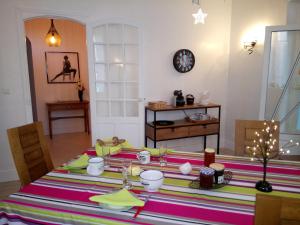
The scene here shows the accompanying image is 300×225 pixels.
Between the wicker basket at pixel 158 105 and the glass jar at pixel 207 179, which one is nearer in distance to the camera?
the glass jar at pixel 207 179

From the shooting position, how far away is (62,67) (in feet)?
18.1

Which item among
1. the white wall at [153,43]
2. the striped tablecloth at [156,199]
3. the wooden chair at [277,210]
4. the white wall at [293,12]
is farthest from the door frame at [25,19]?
the wooden chair at [277,210]

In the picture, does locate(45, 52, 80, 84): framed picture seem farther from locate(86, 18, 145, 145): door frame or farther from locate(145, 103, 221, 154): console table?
locate(145, 103, 221, 154): console table

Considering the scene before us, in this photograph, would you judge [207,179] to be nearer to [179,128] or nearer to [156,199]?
[156,199]

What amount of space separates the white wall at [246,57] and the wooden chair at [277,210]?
136 inches

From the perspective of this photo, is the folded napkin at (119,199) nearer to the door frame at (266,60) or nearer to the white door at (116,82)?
the white door at (116,82)

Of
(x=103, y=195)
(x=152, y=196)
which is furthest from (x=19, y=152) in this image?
(x=152, y=196)

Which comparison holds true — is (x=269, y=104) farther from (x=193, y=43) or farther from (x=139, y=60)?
(x=139, y=60)

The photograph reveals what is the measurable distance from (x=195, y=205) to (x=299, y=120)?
348 centimetres

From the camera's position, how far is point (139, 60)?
145 inches

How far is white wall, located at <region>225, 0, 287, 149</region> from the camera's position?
3721 mm

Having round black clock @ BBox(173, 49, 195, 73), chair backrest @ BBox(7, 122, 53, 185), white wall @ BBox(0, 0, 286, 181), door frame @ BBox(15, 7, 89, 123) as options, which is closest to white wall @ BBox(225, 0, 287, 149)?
white wall @ BBox(0, 0, 286, 181)

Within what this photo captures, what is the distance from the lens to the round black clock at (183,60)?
4.02 m

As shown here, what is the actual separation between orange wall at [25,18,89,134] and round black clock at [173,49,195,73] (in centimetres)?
231
